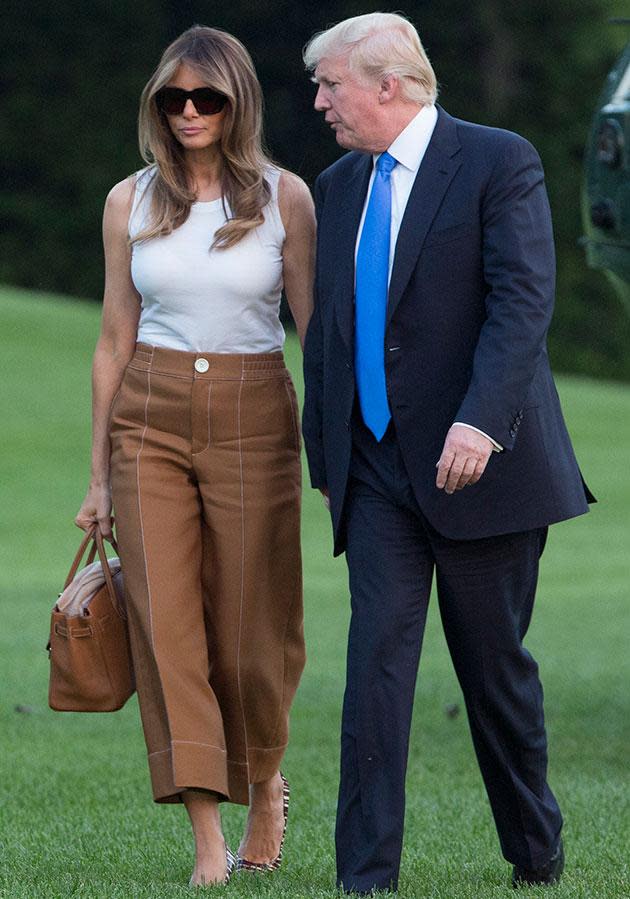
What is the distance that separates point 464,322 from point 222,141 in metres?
0.75

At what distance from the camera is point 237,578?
13.5 feet

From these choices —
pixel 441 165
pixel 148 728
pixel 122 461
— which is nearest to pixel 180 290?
pixel 122 461

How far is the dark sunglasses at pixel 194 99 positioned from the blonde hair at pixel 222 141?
2 cm

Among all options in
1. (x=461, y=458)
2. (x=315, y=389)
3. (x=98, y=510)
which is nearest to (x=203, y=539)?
(x=98, y=510)

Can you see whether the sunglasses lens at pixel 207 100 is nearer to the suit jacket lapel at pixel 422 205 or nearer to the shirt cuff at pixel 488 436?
the suit jacket lapel at pixel 422 205

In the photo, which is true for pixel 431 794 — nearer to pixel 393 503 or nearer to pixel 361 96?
pixel 393 503

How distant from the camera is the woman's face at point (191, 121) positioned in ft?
13.1

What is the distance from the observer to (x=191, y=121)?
13.1ft

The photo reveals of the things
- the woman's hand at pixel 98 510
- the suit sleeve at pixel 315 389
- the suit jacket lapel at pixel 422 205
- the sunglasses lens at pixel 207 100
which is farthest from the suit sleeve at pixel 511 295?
the woman's hand at pixel 98 510

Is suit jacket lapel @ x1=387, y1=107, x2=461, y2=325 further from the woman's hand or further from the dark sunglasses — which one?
the woman's hand

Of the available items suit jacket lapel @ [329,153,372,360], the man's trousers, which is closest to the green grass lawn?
the man's trousers

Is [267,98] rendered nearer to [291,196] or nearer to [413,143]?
[291,196]

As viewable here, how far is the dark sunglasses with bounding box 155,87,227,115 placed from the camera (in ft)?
13.1

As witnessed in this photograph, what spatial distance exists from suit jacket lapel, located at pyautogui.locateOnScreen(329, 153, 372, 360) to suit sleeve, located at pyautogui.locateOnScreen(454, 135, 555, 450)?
Answer: 292 mm
